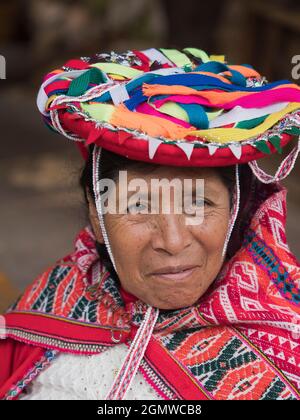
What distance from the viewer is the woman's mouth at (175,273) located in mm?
1692

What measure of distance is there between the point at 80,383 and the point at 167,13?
314cm

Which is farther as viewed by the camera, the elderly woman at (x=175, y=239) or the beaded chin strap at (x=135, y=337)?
the beaded chin strap at (x=135, y=337)

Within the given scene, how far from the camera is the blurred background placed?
4395 millimetres

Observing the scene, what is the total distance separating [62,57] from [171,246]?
25.7 feet

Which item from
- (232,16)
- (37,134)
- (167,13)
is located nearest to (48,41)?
(37,134)

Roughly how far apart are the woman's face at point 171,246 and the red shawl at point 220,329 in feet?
0.30

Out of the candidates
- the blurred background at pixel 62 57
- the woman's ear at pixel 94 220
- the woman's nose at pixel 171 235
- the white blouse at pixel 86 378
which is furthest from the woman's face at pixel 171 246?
the blurred background at pixel 62 57

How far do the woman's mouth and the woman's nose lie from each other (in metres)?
0.05

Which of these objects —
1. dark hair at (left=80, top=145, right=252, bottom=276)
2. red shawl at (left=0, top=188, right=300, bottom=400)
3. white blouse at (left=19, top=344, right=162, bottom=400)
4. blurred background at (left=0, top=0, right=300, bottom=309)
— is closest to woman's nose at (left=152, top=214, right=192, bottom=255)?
dark hair at (left=80, top=145, right=252, bottom=276)

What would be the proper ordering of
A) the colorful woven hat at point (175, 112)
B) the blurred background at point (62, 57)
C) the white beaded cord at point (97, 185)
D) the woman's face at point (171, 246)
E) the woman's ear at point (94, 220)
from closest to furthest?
1. the colorful woven hat at point (175, 112)
2. the woman's face at point (171, 246)
3. the white beaded cord at point (97, 185)
4. the woman's ear at point (94, 220)
5. the blurred background at point (62, 57)

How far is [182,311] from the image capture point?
5.99 ft

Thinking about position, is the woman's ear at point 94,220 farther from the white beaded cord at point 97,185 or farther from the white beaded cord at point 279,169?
the white beaded cord at point 279,169

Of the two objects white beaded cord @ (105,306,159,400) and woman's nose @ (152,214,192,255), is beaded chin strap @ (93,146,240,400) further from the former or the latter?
woman's nose @ (152,214,192,255)
